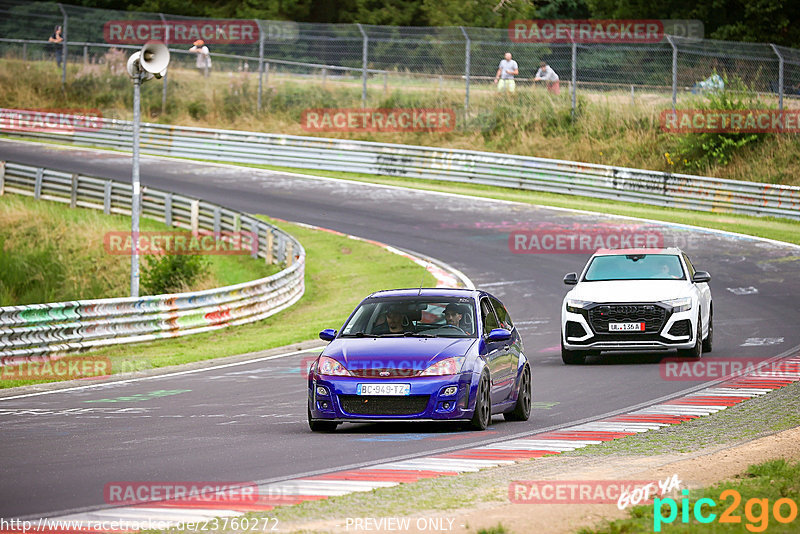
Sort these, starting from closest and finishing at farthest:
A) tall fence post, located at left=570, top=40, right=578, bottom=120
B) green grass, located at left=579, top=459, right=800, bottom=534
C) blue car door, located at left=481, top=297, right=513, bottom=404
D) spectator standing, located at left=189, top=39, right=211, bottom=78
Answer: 1. green grass, located at left=579, top=459, right=800, bottom=534
2. blue car door, located at left=481, top=297, right=513, bottom=404
3. tall fence post, located at left=570, top=40, right=578, bottom=120
4. spectator standing, located at left=189, top=39, right=211, bottom=78

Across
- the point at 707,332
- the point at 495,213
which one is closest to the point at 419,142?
the point at 495,213

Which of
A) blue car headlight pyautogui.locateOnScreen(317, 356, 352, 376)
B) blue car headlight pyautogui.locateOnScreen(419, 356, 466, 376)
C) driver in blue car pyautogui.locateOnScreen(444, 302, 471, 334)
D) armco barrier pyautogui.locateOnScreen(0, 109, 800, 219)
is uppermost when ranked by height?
driver in blue car pyautogui.locateOnScreen(444, 302, 471, 334)

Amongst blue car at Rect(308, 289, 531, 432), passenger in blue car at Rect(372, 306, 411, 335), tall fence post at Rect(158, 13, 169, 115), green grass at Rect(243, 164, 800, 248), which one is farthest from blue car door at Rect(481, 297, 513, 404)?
tall fence post at Rect(158, 13, 169, 115)

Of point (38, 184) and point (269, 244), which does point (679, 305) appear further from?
point (38, 184)

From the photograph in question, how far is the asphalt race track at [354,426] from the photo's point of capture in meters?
9.70

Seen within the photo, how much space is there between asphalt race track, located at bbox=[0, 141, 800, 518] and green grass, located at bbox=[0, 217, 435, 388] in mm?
857

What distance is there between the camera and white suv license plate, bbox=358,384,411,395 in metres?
11.5

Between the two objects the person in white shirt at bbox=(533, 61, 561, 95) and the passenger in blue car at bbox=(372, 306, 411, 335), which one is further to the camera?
the person in white shirt at bbox=(533, 61, 561, 95)

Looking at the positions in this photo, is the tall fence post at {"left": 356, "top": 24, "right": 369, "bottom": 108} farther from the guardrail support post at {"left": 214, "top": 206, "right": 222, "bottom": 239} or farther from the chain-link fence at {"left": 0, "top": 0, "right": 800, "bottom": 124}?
the guardrail support post at {"left": 214, "top": 206, "right": 222, "bottom": 239}

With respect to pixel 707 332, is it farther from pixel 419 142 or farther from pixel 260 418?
pixel 419 142

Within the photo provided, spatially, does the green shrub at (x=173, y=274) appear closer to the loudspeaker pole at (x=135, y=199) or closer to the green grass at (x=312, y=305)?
the green grass at (x=312, y=305)

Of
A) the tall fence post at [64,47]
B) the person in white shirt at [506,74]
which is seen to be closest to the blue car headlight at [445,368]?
the person in white shirt at [506,74]

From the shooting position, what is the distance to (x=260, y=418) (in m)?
13.0

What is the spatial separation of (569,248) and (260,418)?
18.9 meters
